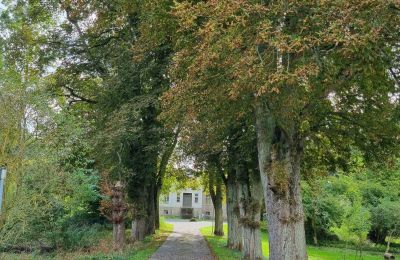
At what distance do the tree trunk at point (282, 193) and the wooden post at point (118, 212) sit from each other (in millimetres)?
10975

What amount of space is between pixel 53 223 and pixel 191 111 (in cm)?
1329

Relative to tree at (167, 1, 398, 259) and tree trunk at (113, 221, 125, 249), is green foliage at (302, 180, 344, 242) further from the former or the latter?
tree at (167, 1, 398, 259)

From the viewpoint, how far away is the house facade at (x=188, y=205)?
294 ft

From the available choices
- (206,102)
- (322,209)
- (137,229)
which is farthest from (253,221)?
(322,209)

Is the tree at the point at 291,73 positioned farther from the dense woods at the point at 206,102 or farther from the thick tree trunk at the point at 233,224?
the thick tree trunk at the point at 233,224

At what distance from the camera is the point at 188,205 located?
3652 inches

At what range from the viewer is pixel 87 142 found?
19516 mm

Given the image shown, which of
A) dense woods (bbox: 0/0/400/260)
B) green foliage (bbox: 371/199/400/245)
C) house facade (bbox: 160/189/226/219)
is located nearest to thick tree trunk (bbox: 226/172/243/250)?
dense woods (bbox: 0/0/400/260)

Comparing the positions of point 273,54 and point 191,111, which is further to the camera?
point 191,111

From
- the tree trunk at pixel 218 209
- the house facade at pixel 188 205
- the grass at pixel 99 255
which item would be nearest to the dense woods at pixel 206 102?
the grass at pixel 99 255

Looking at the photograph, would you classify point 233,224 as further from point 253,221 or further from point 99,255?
point 99,255

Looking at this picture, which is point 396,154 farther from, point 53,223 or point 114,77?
point 53,223

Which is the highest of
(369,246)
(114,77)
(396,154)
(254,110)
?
(114,77)

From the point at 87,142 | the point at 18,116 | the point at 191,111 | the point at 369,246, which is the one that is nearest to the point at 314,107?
the point at 191,111
